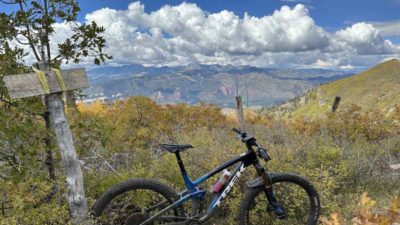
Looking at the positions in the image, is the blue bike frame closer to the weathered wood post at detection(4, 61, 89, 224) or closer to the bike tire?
the bike tire

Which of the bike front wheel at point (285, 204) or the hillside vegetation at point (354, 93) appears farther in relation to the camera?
the hillside vegetation at point (354, 93)

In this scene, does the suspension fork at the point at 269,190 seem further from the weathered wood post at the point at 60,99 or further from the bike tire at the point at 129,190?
the weathered wood post at the point at 60,99

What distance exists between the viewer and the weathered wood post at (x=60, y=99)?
3.62m

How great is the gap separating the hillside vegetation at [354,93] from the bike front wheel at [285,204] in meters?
142

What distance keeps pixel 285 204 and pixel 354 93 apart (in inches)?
7425

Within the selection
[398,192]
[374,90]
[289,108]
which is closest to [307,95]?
[289,108]

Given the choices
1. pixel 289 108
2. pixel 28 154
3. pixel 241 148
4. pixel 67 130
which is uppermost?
pixel 67 130

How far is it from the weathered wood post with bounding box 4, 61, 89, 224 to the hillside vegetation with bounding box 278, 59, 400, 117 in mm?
144124

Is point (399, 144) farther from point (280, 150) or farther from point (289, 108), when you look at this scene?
point (289, 108)

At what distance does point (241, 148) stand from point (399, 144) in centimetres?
699

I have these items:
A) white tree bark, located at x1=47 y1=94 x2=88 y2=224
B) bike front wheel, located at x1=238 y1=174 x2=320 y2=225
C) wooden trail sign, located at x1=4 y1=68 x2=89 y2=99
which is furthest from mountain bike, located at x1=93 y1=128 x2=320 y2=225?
wooden trail sign, located at x1=4 y1=68 x2=89 y2=99

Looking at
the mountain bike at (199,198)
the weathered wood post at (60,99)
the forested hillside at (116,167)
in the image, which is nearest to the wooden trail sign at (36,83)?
the weathered wood post at (60,99)

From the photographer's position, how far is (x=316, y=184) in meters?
5.55

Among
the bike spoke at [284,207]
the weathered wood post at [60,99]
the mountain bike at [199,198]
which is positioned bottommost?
the bike spoke at [284,207]
